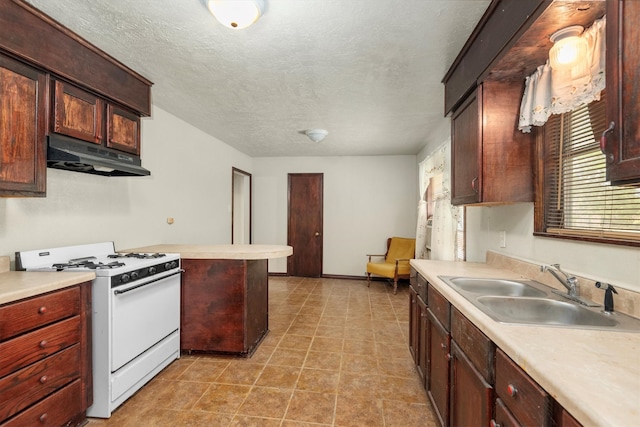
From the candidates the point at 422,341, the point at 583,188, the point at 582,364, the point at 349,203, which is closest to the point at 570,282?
the point at 583,188

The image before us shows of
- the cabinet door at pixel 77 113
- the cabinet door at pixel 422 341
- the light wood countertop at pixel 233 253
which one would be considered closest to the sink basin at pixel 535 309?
the cabinet door at pixel 422 341

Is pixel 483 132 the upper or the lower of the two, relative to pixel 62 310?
upper

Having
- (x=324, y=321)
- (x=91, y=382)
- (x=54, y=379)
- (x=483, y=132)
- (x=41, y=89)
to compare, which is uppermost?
(x=41, y=89)

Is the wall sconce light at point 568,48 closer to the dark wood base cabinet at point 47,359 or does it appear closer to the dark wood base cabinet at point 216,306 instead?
the dark wood base cabinet at point 216,306

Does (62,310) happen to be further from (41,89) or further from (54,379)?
(41,89)

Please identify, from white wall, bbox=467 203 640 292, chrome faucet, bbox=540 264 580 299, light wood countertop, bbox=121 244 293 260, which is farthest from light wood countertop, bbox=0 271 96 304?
white wall, bbox=467 203 640 292

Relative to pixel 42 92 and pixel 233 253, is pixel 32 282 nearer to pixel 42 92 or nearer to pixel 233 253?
pixel 42 92

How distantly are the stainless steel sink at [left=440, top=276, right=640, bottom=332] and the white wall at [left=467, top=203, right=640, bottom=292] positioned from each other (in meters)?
0.16

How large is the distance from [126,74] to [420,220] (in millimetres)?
4070

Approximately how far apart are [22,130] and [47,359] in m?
1.28

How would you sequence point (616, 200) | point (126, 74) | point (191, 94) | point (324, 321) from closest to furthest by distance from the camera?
point (616, 200) → point (126, 74) → point (191, 94) → point (324, 321)

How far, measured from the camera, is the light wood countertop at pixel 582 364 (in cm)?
63

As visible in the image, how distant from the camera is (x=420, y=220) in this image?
15.0ft

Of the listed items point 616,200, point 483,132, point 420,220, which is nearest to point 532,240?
point 616,200
